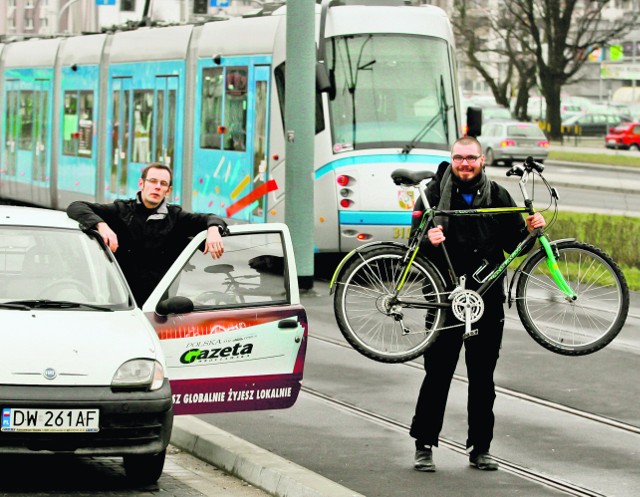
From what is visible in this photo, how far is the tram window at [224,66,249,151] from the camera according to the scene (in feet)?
64.6

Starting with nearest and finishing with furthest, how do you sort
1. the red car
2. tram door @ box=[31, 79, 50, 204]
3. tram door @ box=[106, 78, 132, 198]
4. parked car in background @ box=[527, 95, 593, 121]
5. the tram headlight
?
the tram headlight < tram door @ box=[106, 78, 132, 198] < tram door @ box=[31, 79, 50, 204] < the red car < parked car in background @ box=[527, 95, 593, 121]

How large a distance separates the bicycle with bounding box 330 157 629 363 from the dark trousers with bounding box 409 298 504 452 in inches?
3.3

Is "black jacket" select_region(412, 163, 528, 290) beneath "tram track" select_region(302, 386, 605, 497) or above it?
above

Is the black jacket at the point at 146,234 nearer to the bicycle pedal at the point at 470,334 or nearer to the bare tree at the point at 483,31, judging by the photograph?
the bicycle pedal at the point at 470,334

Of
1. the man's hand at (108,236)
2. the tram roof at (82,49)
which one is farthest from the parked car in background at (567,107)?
the man's hand at (108,236)

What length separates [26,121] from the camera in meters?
28.9

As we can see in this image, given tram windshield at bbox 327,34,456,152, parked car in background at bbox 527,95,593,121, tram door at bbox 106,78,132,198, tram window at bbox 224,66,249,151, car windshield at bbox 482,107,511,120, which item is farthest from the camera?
parked car in background at bbox 527,95,593,121

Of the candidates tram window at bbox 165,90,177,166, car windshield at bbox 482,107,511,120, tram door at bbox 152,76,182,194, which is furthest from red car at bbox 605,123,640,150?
tram window at bbox 165,90,177,166

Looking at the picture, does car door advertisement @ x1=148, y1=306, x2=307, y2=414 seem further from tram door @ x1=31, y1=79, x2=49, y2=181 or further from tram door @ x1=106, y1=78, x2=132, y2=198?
tram door @ x1=31, y1=79, x2=49, y2=181

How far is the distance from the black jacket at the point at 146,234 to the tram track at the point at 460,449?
203 cm

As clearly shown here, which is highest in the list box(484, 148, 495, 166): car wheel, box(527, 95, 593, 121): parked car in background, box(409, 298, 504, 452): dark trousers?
box(409, 298, 504, 452): dark trousers

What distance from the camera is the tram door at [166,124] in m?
21.8

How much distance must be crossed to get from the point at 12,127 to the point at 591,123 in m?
55.4

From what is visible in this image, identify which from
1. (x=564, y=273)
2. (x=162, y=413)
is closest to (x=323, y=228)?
(x=564, y=273)
